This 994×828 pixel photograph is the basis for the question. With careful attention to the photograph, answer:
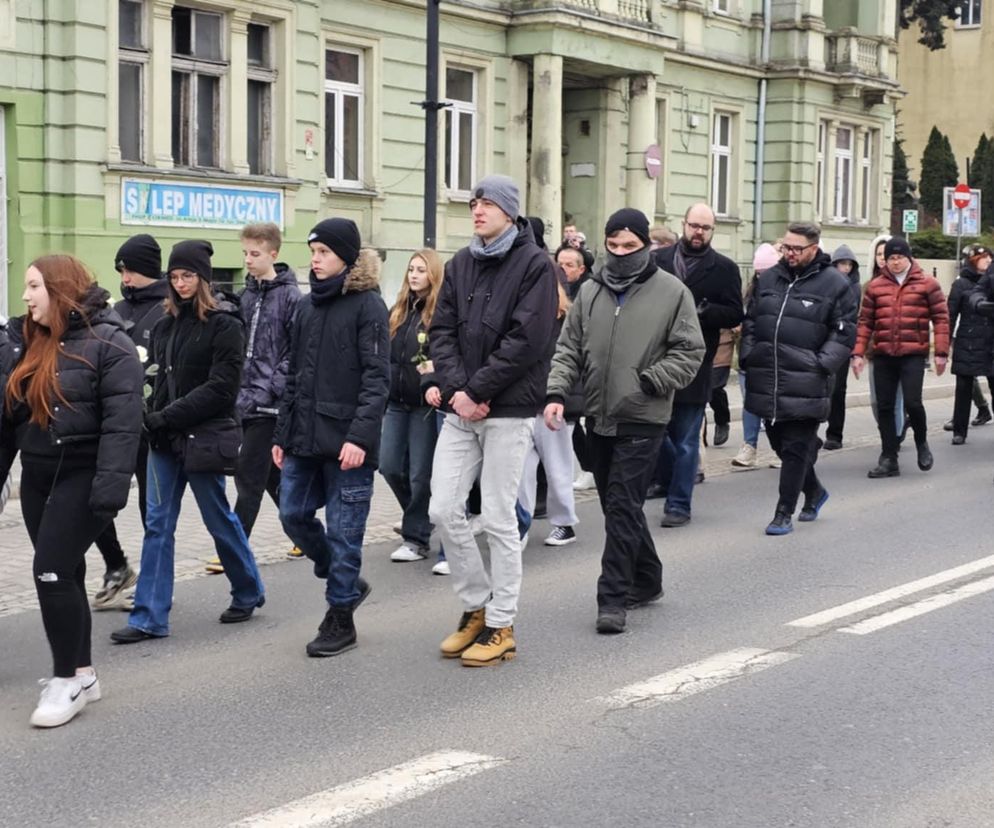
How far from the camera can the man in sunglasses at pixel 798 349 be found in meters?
10.2

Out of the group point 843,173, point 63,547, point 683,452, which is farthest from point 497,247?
point 843,173

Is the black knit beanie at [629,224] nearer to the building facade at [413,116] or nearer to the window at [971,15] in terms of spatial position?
the building facade at [413,116]

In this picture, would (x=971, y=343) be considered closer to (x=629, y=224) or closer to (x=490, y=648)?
(x=629, y=224)

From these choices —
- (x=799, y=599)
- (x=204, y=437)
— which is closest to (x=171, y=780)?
(x=204, y=437)

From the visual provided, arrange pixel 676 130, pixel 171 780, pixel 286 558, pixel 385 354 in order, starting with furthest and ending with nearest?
pixel 676 130, pixel 286 558, pixel 385 354, pixel 171 780

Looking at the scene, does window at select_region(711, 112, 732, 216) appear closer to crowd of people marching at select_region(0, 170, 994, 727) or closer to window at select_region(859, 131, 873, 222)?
window at select_region(859, 131, 873, 222)

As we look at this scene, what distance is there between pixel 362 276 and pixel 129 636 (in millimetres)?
1951

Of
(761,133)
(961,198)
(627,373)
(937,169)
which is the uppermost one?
(937,169)

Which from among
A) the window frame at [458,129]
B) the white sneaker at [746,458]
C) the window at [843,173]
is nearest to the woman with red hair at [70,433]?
the white sneaker at [746,458]

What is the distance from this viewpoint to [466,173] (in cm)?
2517

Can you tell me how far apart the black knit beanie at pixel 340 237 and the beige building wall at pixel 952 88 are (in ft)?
171

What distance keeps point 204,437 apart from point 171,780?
2.27m

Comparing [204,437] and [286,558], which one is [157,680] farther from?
[286,558]

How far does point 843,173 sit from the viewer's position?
34938 mm
